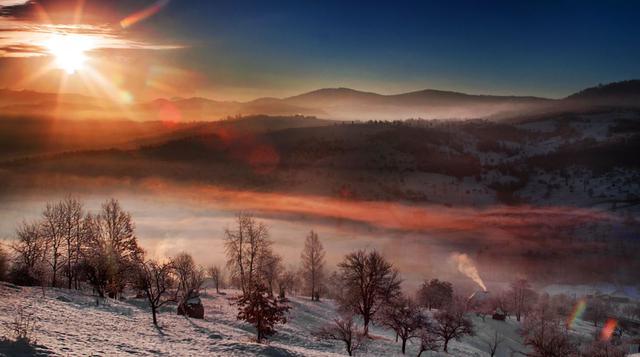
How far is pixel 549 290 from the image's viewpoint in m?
200

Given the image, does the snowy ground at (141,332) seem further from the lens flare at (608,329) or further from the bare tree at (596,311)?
the bare tree at (596,311)

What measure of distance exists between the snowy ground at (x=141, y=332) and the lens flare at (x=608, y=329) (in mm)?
54016

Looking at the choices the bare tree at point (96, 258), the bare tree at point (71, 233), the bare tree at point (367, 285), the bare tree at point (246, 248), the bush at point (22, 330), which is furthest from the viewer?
the bare tree at point (246, 248)

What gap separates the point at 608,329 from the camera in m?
122

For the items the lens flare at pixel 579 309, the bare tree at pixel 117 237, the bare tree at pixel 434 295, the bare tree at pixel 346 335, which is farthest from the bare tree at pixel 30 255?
the lens flare at pixel 579 309

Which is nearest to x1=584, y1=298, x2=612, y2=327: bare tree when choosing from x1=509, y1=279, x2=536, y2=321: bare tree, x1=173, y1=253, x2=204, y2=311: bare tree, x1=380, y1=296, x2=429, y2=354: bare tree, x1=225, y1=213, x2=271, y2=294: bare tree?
x1=509, y1=279, x2=536, y2=321: bare tree

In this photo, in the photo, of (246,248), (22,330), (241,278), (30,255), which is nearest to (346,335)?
(22,330)

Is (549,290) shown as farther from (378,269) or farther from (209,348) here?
(209,348)

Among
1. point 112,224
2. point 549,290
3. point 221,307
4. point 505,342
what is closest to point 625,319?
point 549,290

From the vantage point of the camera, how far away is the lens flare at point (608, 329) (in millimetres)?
106850

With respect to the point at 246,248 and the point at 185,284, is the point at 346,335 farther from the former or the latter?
the point at 246,248

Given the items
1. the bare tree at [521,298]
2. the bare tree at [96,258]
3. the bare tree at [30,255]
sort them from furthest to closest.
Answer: the bare tree at [521,298] → the bare tree at [30,255] → the bare tree at [96,258]

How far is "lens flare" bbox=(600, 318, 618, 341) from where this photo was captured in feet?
351

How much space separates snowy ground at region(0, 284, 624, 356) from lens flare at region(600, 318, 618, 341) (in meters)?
54.0
